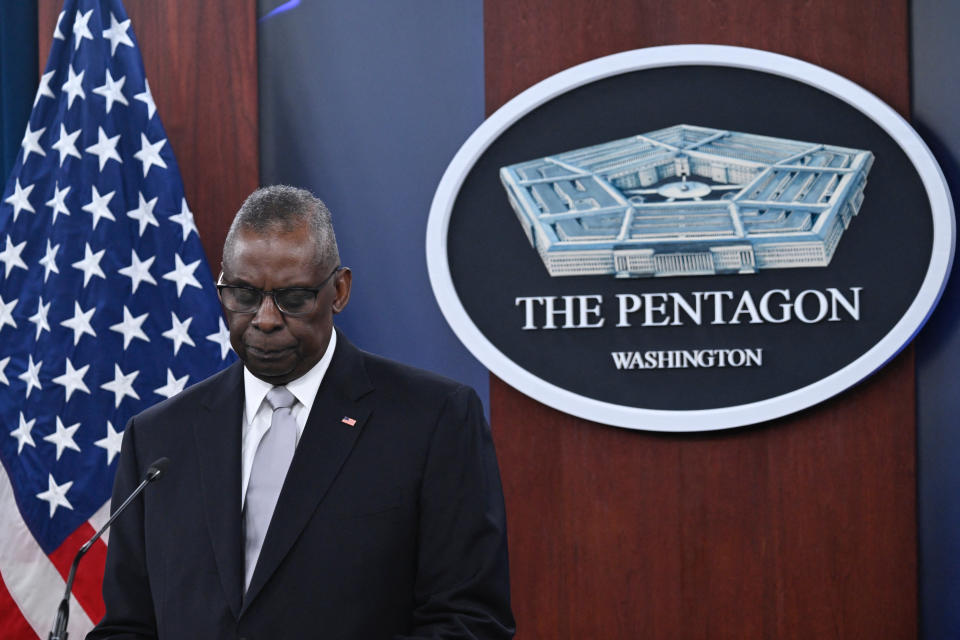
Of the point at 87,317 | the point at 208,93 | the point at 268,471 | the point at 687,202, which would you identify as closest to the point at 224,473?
the point at 268,471

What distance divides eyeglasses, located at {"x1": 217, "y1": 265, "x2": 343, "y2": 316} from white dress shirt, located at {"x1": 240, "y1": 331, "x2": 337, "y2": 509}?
12cm

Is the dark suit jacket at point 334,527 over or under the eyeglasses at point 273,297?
under

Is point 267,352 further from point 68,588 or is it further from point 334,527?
point 68,588

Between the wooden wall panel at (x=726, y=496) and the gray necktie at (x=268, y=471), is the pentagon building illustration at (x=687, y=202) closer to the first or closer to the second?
the wooden wall panel at (x=726, y=496)

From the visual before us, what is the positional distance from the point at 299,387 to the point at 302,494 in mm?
186

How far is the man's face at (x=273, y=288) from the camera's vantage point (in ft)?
4.72

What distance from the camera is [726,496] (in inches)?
102

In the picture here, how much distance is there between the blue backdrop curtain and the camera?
3080 mm

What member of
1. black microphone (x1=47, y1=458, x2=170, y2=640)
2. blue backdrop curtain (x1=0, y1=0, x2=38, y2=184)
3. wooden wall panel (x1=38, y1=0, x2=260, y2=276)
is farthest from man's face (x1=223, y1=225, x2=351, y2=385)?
blue backdrop curtain (x1=0, y1=0, x2=38, y2=184)

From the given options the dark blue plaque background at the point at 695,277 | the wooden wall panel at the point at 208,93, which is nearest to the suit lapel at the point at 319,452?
the dark blue plaque background at the point at 695,277

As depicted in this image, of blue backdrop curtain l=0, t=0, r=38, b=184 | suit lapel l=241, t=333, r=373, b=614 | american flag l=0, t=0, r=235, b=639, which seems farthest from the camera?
blue backdrop curtain l=0, t=0, r=38, b=184

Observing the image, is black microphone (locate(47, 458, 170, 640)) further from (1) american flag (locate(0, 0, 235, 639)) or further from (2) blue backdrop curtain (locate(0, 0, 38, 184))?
(2) blue backdrop curtain (locate(0, 0, 38, 184))

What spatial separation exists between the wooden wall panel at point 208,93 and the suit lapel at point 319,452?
1.50 meters

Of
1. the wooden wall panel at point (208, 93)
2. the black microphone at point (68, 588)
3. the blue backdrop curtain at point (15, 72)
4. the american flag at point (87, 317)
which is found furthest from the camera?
the blue backdrop curtain at point (15, 72)
